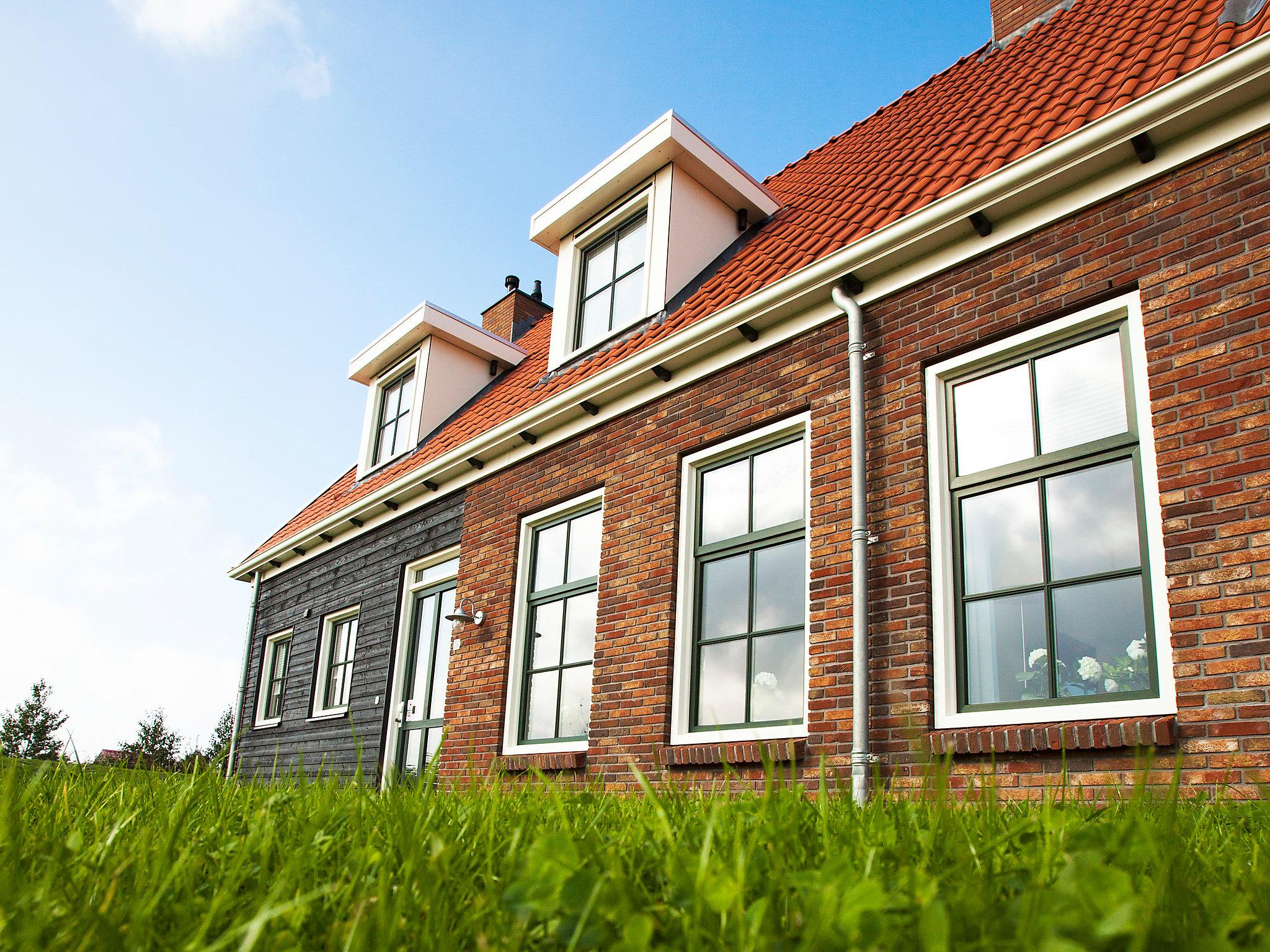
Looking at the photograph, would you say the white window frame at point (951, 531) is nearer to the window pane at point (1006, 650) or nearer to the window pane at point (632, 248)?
the window pane at point (1006, 650)

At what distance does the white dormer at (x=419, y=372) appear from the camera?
11.8 m

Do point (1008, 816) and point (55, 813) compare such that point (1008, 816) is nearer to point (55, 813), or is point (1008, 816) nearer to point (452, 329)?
point (55, 813)

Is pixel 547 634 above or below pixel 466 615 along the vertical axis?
below

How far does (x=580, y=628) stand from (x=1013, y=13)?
7.25 metres

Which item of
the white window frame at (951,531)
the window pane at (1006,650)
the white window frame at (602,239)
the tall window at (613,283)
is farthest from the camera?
the tall window at (613,283)

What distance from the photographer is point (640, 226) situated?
8.92 meters

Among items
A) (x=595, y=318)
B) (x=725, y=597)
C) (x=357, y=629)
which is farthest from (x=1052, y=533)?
(x=357, y=629)

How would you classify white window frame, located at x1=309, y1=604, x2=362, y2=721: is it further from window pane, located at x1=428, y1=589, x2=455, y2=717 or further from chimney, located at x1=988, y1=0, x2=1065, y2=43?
chimney, located at x1=988, y1=0, x2=1065, y2=43

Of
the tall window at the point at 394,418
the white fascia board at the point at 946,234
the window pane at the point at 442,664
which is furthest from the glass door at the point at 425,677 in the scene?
the tall window at the point at 394,418

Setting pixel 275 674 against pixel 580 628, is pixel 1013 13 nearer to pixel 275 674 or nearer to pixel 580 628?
pixel 580 628

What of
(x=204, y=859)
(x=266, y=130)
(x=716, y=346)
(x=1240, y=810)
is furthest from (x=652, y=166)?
(x=204, y=859)

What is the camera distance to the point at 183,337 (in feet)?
64.7

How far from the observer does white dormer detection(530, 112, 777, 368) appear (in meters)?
8.35

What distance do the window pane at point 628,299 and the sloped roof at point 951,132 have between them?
1.10ft
